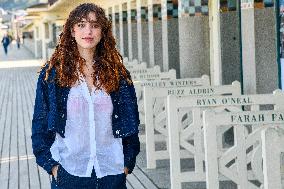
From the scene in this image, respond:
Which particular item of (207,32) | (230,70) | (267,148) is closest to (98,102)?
(267,148)

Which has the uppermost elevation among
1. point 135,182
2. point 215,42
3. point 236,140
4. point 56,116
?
point 215,42

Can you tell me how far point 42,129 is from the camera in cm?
301

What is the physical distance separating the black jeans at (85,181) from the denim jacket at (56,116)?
6 centimetres

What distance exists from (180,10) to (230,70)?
232cm

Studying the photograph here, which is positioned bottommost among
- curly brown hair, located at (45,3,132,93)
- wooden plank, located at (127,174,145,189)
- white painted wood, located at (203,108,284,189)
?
wooden plank, located at (127,174,145,189)

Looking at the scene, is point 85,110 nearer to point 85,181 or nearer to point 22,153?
point 85,181

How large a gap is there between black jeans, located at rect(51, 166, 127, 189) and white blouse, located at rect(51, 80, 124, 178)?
0.05ft

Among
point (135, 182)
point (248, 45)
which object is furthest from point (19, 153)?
point (248, 45)

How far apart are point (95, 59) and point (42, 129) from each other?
0.37 metres

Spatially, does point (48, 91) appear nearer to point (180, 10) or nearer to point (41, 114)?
point (41, 114)

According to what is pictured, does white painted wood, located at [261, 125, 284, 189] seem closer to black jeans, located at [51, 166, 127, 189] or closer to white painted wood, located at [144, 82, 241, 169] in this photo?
black jeans, located at [51, 166, 127, 189]

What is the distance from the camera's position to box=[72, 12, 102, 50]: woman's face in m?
2.96

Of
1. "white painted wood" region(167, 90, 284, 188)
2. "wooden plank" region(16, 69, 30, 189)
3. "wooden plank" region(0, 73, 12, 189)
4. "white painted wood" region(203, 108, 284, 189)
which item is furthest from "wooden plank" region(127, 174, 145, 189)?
"white painted wood" region(203, 108, 284, 189)

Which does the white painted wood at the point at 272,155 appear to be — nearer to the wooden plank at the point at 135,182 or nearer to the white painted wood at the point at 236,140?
the white painted wood at the point at 236,140
